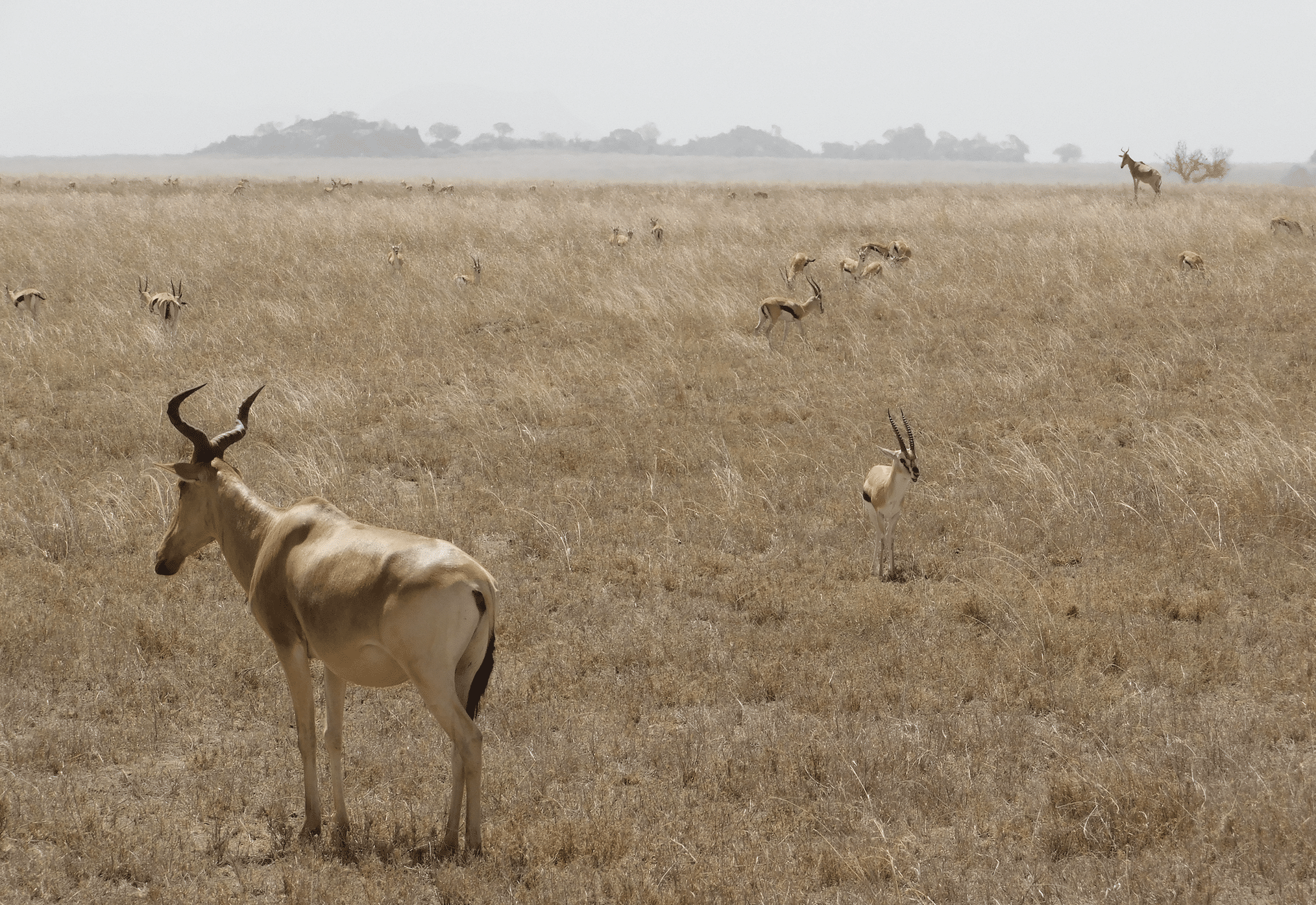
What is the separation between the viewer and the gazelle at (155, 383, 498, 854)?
4.18 meters

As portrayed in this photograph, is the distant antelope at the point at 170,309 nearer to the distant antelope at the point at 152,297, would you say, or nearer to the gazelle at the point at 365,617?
the distant antelope at the point at 152,297

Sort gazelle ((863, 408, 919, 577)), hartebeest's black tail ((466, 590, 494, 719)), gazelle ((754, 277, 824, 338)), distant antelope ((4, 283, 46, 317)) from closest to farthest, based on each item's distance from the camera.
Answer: hartebeest's black tail ((466, 590, 494, 719)) < gazelle ((863, 408, 919, 577)) < gazelle ((754, 277, 824, 338)) < distant antelope ((4, 283, 46, 317))

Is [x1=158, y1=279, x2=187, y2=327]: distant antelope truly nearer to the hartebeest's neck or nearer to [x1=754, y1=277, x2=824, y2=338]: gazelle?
[x1=754, y1=277, x2=824, y2=338]: gazelle

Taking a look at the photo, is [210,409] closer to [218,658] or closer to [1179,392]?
[218,658]

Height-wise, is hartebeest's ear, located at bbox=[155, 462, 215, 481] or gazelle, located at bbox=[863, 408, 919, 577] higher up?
hartebeest's ear, located at bbox=[155, 462, 215, 481]

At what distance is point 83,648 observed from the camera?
657 cm

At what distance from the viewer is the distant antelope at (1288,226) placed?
67.0 ft

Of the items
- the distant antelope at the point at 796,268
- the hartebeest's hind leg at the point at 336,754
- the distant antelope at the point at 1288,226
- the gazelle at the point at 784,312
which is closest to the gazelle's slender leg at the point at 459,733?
the hartebeest's hind leg at the point at 336,754

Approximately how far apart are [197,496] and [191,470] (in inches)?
6.2

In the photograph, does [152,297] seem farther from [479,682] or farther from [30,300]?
[479,682]

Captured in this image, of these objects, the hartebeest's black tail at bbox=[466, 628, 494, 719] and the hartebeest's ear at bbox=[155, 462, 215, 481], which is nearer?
the hartebeest's black tail at bbox=[466, 628, 494, 719]

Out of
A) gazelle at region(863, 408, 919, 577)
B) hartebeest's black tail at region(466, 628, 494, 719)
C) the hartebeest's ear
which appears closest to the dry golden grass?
gazelle at region(863, 408, 919, 577)

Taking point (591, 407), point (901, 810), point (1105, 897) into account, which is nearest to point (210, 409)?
point (591, 407)

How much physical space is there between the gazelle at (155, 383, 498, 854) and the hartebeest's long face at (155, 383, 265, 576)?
83 millimetres
